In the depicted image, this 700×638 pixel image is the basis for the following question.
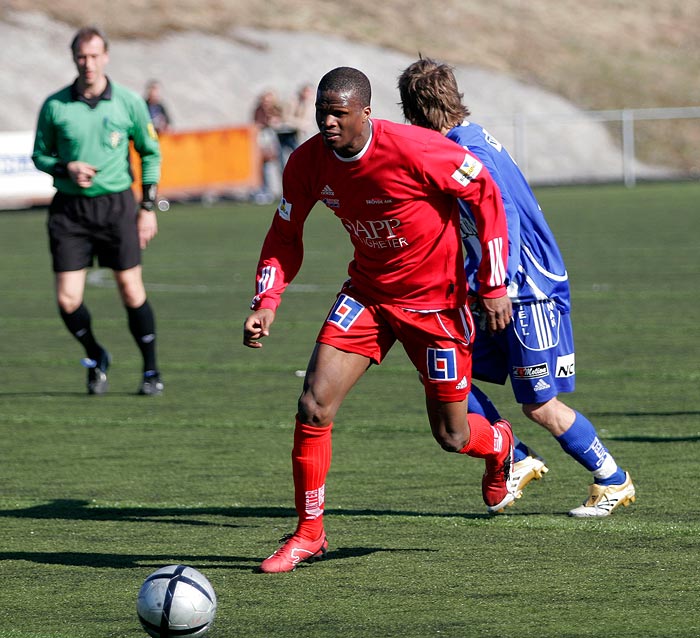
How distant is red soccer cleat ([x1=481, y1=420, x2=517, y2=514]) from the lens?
626cm

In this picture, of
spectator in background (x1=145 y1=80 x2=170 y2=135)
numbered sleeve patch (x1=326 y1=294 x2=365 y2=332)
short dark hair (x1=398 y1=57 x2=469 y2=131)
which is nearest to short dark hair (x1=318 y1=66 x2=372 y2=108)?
short dark hair (x1=398 y1=57 x2=469 y2=131)

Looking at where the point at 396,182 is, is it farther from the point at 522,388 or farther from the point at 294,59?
the point at 294,59

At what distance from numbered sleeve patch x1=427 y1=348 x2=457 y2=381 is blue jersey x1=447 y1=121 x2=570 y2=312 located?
436 mm

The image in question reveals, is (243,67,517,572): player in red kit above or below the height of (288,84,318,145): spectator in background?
below

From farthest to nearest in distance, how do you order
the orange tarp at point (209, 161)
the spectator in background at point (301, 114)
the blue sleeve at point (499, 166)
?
the spectator in background at point (301, 114) → the orange tarp at point (209, 161) → the blue sleeve at point (499, 166)

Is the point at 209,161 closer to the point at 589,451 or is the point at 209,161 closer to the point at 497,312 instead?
the point at 589,451

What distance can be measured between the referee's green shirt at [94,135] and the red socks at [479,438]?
3.93m

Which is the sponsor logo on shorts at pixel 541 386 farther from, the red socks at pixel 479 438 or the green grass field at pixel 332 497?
the green grass field at pixel 332 497

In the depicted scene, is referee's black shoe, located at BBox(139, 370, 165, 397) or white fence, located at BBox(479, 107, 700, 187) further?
white fence, located at BBox(479, 107, 700, 187)

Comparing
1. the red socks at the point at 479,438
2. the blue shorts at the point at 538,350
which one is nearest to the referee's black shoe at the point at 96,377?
the blue shorts at the point at 538,350

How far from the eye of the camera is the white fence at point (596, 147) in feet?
136

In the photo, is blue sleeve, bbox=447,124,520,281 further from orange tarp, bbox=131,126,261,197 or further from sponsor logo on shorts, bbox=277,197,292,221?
orange tarp, bbox=131,126,261,197

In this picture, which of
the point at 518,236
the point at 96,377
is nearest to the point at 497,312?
the point at 518,236

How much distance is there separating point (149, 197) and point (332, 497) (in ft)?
11.7
